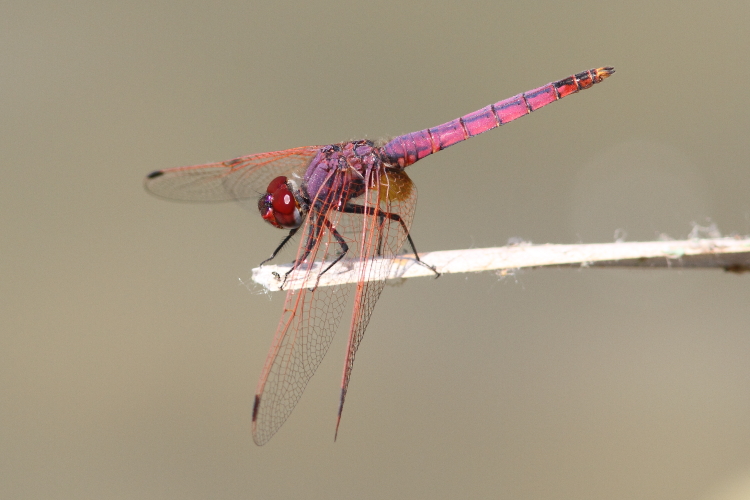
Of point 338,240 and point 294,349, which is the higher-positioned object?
point 338,240

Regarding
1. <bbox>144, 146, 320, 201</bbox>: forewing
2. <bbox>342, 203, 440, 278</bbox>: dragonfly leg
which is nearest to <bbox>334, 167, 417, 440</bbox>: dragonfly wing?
<bbox>342, 203, 440, 278</bbox>: dragonfly leg

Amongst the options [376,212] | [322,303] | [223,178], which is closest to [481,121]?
[376,212]

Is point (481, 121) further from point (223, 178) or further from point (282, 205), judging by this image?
point (223, 178)

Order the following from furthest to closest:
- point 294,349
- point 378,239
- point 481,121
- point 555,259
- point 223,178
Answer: point 223,178 → point 481,121 → point 378,239 → point 294,349 → point 555,259

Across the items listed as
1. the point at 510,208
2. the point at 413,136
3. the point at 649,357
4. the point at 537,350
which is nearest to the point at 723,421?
the point at 649,357

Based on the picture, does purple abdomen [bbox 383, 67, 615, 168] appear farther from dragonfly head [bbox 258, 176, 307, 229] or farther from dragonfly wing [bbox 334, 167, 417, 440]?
dragonfly head [bbox 258, 176, 307, 229]

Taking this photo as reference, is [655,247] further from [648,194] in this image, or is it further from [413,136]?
[648,194]

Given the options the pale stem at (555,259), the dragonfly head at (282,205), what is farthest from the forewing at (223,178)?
the pale stem at (555,259)
